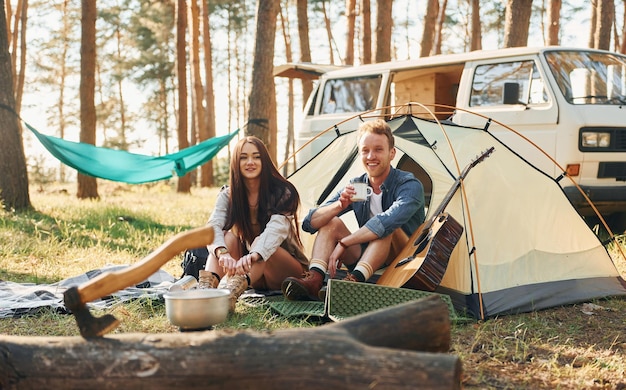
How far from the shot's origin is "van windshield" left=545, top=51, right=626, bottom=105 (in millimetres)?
5289

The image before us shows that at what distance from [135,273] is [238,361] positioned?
520mm

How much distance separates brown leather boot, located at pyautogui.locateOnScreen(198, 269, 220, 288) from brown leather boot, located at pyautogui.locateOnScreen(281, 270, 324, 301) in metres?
0.38

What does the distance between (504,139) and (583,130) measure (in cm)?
62

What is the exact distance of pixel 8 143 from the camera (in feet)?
23.3

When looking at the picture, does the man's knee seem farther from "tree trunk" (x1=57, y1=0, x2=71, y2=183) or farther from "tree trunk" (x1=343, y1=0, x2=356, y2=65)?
"tree trunk" (x1=57, y1=0, x2=71, y2=183)

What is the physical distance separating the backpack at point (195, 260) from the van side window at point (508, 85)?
2.83 meters

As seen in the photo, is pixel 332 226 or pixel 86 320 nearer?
pixel 86 320

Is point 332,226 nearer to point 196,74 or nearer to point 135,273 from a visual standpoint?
point 135,273

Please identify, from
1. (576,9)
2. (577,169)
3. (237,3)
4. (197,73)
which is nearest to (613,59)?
(577,169)

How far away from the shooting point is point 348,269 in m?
3.99

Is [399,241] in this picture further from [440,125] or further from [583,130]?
[583,130]

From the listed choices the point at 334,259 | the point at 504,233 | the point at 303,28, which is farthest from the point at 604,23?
the point at 334,259

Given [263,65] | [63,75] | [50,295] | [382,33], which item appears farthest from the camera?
[63,75]

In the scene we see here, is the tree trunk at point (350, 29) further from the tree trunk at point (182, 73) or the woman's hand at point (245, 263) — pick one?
the woman's hand at point (245, 263)
